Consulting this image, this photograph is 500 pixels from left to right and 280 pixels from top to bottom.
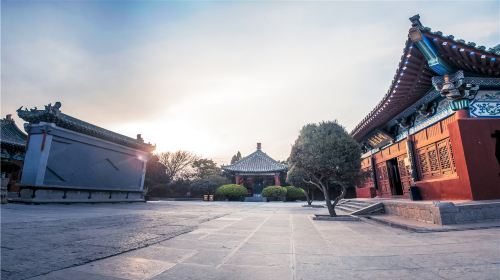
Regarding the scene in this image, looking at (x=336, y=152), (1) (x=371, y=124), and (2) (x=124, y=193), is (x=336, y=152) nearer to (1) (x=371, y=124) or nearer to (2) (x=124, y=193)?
(1) (x=371, y=124)

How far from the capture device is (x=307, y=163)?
863 cm

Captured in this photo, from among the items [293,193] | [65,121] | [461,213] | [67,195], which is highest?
[65,121]

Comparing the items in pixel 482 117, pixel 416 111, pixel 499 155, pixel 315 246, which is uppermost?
pixel 416 111

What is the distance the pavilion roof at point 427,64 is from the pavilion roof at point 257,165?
83.7ft

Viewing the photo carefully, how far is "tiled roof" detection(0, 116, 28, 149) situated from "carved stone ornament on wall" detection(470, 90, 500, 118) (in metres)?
27.6

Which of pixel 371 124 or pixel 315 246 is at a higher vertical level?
pixel 371 124

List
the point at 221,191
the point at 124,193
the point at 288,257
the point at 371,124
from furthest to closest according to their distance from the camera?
the point at 221,191, the point at 124,193, the point at 371,124, the point at 288,257

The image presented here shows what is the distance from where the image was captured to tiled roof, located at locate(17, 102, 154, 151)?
13348mm

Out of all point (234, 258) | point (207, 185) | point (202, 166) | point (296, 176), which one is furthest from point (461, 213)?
point (202, 166)

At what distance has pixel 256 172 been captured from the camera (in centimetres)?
3450

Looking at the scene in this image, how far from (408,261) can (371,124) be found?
9669 millimetres

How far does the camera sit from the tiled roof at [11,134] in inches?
761

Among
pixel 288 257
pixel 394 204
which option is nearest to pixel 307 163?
pixel 394 204

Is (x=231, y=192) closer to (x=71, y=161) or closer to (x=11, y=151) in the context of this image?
(x=71, y=161)
